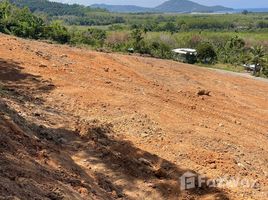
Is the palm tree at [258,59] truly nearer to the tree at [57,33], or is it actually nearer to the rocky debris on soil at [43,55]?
the tree at [57,33]

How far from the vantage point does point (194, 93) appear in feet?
44.9

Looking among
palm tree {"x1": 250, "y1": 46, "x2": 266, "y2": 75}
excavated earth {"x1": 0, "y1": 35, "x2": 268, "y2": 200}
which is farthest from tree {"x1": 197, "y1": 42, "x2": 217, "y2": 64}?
excavated earth {"x1": 0, "y1": 35, "x2": 268, "y2": 200}

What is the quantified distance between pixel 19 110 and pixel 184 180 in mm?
3465

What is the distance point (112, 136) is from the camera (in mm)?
8125

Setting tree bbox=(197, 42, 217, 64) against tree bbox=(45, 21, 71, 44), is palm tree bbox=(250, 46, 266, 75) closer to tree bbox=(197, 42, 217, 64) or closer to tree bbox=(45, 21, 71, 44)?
tree bbox=(197, 42, 217, 64)

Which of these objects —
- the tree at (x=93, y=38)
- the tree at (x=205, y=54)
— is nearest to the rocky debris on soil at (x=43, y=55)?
the tree at (x=93, y=38)

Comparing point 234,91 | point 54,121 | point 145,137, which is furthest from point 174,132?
point 234,91

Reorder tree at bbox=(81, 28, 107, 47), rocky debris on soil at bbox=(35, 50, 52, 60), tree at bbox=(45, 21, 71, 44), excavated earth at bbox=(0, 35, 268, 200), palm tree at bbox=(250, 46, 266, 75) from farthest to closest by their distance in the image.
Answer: palm tree at bbox=(250, 46, 266, 75) → tree at bbox=(81, 28, 107, 47) → tree at bbox=(45, 21, 71, 44) → rocky debris on soil at bbox=(35, 50, 52, 60) → excavated earth at bbox=(0, 35, 268, 200)

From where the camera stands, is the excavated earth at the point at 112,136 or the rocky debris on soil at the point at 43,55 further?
the rocky debris on soil at the point at 43,55

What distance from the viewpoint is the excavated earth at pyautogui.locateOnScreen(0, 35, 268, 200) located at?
5.90 meters

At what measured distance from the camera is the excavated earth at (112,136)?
19.4 ft

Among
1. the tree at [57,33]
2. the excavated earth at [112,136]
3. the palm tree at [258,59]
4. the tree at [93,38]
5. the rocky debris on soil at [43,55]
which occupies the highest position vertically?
the rocky debris on soil at [43,55]

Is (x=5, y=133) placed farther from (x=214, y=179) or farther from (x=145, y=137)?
(x=214, y=179)

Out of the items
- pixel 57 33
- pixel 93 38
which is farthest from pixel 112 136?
pixel 93 38
